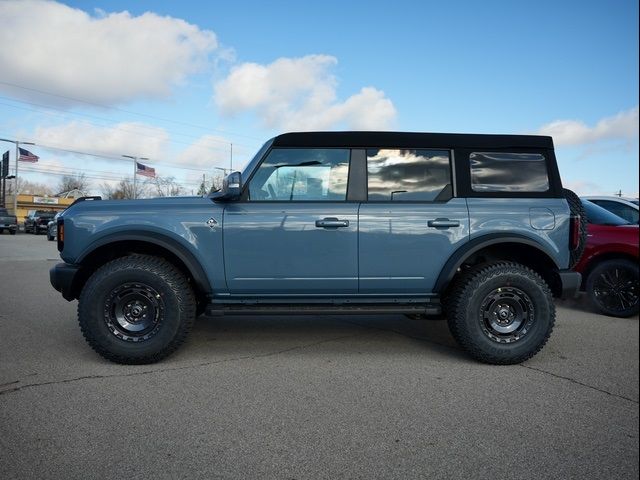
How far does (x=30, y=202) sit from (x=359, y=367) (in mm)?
58763

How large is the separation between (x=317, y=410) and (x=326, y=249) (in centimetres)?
144

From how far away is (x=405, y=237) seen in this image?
4.05 m

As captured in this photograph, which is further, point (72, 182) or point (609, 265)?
point (72, 182)

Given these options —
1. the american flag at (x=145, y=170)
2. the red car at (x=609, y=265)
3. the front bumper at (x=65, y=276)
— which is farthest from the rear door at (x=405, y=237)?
the american flag at (x=145, y=170)

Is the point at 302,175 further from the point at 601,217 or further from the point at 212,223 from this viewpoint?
the point at 601,217

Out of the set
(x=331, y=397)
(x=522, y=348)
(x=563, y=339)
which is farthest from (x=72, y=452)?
(x=563, y=339)

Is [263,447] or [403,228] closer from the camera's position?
[263,447]

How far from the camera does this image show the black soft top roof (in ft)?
13.9

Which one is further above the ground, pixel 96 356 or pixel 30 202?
pixel 30 202

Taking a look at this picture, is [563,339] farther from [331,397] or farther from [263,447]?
[263,447]

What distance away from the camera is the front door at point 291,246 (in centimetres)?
401

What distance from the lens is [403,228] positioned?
4.04 meters

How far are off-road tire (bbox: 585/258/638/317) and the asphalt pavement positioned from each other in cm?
44

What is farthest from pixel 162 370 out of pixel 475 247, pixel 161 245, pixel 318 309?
pixel 475 247
